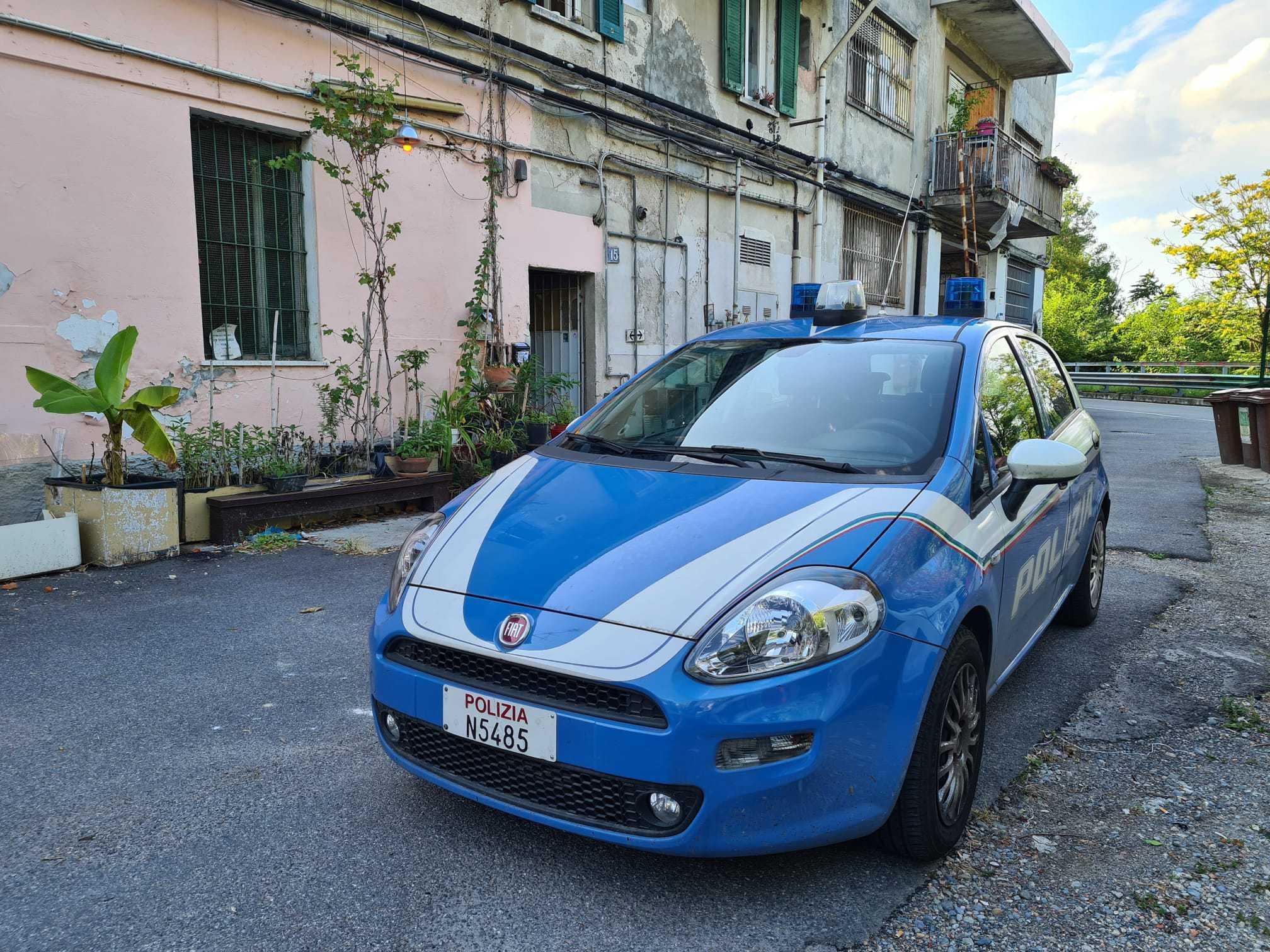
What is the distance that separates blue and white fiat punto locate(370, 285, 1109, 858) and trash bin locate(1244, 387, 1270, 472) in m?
9.37

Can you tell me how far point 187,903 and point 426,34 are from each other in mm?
7789

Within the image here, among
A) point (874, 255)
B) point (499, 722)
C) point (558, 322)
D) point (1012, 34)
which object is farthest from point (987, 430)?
point (1012, 34)

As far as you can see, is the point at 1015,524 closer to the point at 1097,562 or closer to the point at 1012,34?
the point at 1097,562

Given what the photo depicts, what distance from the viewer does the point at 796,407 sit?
3.25 metres

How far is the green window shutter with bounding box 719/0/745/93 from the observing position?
1170 cm

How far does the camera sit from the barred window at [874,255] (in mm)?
15297

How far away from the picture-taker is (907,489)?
103 inches

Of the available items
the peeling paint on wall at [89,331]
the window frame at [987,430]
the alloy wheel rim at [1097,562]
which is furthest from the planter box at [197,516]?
the alloy wheel rim at [1097,562]

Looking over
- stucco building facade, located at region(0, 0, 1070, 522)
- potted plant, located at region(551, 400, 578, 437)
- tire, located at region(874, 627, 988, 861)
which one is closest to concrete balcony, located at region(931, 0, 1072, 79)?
stucco building facade, located at region(0, 0, 1070, 522)

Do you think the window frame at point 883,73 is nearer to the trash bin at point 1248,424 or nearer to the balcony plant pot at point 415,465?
the trash bin at point 1248,424

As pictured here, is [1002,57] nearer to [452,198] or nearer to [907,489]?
[452,198]

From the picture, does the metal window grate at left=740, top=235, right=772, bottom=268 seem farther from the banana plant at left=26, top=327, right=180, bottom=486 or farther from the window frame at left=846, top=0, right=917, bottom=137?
the banana plant at left=26, top=327, right=180, bottom=486

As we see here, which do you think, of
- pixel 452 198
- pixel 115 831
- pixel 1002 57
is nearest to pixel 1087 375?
pixel 1002 57

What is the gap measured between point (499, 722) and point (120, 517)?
446cm
